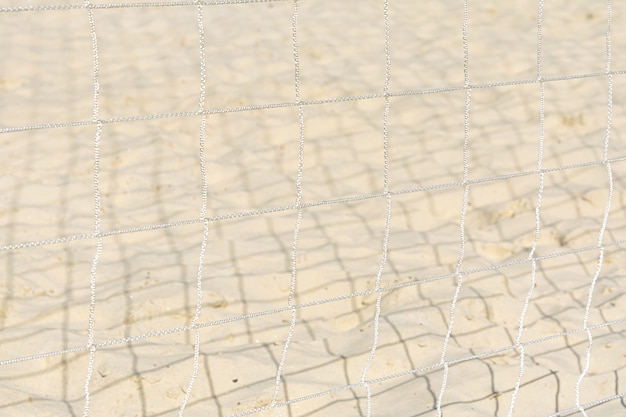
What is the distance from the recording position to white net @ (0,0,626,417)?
237 cm

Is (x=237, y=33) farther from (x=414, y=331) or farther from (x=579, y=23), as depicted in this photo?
(x=414, y=331)

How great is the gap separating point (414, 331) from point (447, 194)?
927 mm

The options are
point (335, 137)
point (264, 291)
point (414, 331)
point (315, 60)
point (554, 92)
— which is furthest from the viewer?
point (315, 60)

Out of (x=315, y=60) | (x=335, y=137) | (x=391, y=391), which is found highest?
(x=315, y=60)

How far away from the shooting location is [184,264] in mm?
2895

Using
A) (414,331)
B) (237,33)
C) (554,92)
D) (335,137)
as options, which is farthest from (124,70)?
(414,331)

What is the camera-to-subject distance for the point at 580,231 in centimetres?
321

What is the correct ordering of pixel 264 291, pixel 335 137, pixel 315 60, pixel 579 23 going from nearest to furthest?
pixel 264 291
pixel 335 137
pixel 315 60
pixel 579 23

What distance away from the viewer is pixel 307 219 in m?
3.21

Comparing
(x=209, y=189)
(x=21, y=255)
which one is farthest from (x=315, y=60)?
(x=21, y=255)

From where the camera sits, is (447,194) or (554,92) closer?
(447,194)

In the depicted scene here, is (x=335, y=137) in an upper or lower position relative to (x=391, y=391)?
upper

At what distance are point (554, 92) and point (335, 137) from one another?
1093 millimetres

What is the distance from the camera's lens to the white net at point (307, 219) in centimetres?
237
